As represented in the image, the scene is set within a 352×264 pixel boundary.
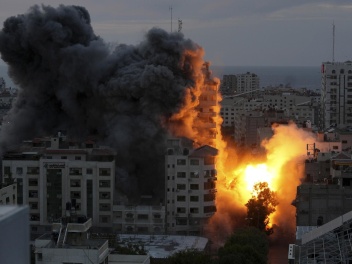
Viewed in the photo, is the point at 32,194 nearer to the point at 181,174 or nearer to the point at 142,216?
the point at 142,216

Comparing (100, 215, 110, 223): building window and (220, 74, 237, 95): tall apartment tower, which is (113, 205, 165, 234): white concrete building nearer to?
(100, 215, 110, 223): building window

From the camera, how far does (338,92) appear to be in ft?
154

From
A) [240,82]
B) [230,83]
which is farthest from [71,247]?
[240,82]

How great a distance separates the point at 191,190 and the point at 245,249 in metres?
7.25

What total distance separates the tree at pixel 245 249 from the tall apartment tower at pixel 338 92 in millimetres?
27299

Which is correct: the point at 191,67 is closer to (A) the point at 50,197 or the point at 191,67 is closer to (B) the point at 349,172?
(A) the point at 50,197

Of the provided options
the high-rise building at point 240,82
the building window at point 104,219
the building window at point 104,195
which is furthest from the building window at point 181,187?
the high-rise building at point 240,82

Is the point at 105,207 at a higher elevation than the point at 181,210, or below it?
higher

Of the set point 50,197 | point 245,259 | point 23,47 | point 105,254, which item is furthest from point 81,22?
Answer: point 105,254

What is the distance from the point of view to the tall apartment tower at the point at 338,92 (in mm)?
46469

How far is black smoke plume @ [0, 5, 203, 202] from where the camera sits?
1128 inches

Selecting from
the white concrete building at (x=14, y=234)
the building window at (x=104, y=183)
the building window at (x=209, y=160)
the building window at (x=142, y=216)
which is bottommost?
the building window at (x=142, y=216)

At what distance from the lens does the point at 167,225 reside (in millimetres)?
24859

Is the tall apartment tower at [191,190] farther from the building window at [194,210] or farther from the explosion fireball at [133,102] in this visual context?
the explosion fireball at [133,102]
